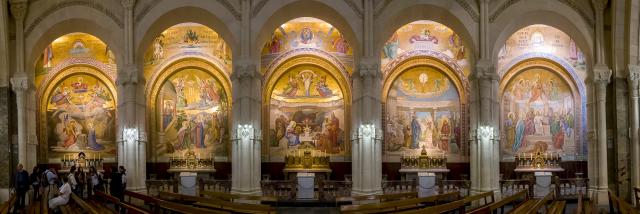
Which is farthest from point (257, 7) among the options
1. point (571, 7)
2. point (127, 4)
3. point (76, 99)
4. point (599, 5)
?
point (599, 5)

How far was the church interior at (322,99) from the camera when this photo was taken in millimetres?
19688

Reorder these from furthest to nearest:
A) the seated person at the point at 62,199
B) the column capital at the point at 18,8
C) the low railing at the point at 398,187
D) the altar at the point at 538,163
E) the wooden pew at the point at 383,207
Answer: the altar at the point at 538,163
the low railing at the point at 398,187
the column capital at the point at 18,8
the seated person at the point at 62,199
the wooden pew at the point at 383,207

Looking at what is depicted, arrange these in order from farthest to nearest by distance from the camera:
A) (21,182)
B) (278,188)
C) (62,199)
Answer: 1. (278,188)
2. (21,182)
3. (62,199)

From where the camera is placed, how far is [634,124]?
1906 cm

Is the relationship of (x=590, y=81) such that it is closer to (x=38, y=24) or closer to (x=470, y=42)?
(x=470, y=42)

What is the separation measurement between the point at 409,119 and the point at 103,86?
42.0 feet

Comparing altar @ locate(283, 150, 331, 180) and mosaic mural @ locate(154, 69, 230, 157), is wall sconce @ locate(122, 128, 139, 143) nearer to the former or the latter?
mosaic mural @ locate(154, 69, 230, 157)

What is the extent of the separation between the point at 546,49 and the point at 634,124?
6627 mm

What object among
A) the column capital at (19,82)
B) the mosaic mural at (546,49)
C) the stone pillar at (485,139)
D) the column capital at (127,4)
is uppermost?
the column capital at (127,4)

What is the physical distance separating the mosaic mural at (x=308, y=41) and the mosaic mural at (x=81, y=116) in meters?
7.08

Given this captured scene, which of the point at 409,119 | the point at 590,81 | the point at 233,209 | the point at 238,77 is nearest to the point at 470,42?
the point at 590,81

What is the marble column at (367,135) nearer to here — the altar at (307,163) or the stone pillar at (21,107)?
the altar at (307,163)

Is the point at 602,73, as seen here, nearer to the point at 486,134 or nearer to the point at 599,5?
the point at 599,5

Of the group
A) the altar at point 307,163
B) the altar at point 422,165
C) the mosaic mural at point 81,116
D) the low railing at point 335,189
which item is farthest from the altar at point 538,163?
the mosaic mural at point 81,116
